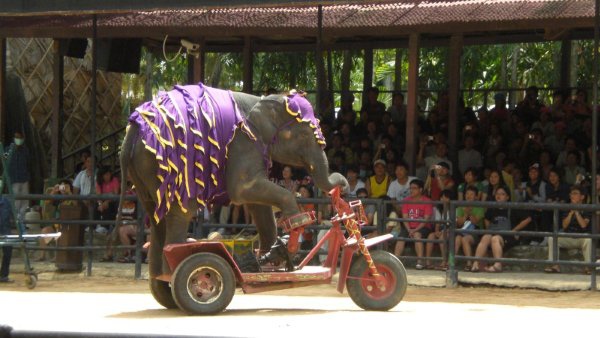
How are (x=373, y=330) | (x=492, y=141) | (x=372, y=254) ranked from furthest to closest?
(x=492, y=141) → (x=372, y=254) → (x=373, y=330)

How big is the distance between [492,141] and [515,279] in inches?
151

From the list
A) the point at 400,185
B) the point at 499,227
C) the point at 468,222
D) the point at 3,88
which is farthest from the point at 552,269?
the point at 3,88

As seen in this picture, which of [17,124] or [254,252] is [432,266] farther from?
[17,124]

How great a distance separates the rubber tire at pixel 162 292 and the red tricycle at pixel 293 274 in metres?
0.34

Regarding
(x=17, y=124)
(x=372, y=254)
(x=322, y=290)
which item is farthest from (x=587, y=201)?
(x=17, y=124)

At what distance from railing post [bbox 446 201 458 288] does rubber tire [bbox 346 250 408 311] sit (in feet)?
11.0

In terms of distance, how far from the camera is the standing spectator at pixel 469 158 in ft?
53.8

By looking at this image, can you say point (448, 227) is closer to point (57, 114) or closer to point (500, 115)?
point (500, 115)

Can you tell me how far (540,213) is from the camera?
13.9 metres

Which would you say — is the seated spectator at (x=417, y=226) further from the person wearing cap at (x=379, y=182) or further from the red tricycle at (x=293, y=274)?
the red tricycle at (x=293, y=274)

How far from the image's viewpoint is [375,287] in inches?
393

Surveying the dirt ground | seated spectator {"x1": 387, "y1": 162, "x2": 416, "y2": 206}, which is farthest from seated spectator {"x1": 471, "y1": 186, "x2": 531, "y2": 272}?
seated spectator {"x1": 387, "y1": 162, "x2": 416, "y2": 206}

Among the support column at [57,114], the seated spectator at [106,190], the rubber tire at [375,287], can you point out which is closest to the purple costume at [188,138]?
the rubber tire at [375,287]

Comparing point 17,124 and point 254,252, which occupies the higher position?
point 17,124
